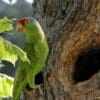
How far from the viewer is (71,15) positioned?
7.66 feet

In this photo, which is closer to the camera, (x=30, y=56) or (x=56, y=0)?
(x=30, y=56)

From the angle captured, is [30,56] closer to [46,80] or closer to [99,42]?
[46,80]

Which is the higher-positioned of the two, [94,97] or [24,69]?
[24,69]

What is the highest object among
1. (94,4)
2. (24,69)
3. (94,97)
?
(94,4)

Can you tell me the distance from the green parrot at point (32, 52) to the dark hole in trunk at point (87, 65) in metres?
0.22

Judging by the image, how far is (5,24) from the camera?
2.28 meters

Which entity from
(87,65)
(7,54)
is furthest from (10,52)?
(87,65)

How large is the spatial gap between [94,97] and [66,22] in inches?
17.2

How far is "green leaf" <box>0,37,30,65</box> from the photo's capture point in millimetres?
1999

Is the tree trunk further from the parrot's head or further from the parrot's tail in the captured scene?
the parrot's head

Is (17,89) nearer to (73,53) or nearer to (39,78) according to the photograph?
(39,78)

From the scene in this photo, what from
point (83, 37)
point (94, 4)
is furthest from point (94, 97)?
point (94, 4)

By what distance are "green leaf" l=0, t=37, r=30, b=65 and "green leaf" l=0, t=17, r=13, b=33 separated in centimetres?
13

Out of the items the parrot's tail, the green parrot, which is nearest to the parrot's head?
the green parrot
